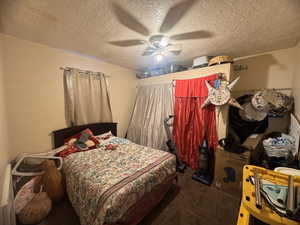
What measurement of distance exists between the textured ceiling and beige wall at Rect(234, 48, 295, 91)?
0.21 m

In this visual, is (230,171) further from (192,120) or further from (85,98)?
(85,98)

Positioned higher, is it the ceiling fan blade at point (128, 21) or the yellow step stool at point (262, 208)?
the ceiling fan blade at point (128, 21)

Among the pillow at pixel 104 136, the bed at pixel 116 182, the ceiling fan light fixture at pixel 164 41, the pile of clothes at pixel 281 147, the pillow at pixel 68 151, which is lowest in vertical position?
the bed at pixel 116 182

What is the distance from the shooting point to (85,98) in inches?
98.9

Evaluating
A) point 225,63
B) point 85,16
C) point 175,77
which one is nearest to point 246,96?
point 225,63

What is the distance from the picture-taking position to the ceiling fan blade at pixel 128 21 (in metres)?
1.17

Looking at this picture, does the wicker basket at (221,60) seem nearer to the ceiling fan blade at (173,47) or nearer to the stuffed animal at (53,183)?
the ceiling fan blade at (173,47)

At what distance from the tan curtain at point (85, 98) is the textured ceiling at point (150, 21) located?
25.1 inches

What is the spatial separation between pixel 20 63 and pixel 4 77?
1.01 feet

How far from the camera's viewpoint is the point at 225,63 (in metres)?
2.00

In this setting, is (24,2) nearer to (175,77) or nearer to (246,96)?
(175,77)

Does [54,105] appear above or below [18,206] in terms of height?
above

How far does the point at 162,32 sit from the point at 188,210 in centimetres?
246

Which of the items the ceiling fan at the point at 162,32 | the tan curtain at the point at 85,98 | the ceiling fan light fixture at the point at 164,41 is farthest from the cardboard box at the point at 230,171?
the tan curtain at the point at 85,98
